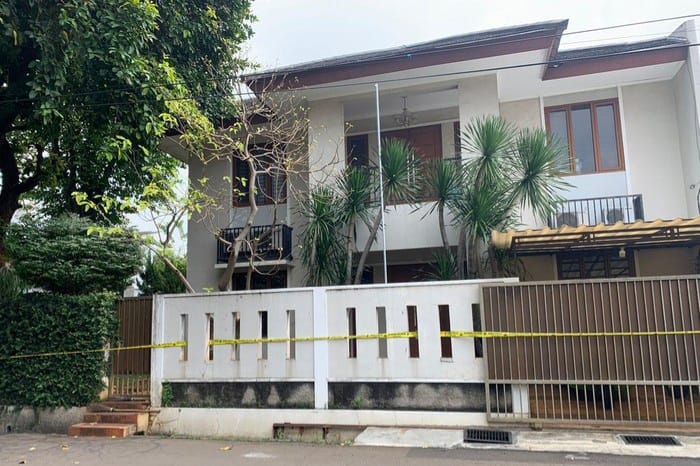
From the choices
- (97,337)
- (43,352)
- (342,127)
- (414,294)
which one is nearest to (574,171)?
(342,127)

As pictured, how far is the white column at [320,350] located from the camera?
7.45 metres

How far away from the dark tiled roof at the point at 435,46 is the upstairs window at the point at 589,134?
2561mm

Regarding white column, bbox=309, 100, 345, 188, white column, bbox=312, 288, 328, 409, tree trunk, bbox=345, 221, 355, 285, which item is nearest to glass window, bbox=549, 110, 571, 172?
white column, bbox=309, 100, 345, 188

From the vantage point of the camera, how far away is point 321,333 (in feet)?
25.0

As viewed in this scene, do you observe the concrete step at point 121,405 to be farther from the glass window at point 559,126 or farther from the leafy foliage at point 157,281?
the glass window at point 559,126

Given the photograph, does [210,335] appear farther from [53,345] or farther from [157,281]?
[157,281]

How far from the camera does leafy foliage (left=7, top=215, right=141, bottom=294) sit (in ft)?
26.4

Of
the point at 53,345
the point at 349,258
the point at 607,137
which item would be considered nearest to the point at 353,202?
the point at 349,258

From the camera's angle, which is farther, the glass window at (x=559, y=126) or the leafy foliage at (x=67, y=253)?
the glass window at (x=559, y=126)

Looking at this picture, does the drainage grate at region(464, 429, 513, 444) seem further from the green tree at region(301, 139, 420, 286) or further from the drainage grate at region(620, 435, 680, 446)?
the green tree at region(301, 139, 420, 286)

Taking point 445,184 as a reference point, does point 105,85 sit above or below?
above

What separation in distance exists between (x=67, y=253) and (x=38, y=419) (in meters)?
2.68

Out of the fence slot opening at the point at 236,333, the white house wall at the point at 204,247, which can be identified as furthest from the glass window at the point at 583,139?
the white house wall at the point at 204,247

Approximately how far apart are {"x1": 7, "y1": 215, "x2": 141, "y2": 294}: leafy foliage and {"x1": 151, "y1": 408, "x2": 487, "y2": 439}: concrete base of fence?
7.97 feet
